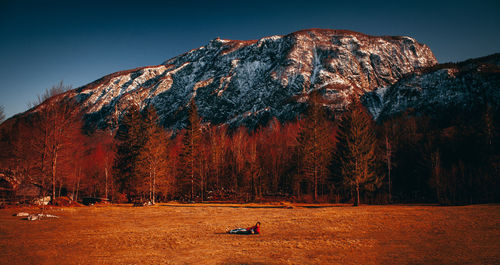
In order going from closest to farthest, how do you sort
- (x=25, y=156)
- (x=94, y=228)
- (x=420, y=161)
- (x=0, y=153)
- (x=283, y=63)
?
(x=94, y=228) → (x=25, y=156) → (x=0, y=153) → (x=420, y=161) → (x=283, y=63)

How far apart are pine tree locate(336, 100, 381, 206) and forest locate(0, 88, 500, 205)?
0.45ft

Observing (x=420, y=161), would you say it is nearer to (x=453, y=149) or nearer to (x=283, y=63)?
(x=453, y=149)

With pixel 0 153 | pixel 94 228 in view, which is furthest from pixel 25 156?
pixel 94 228

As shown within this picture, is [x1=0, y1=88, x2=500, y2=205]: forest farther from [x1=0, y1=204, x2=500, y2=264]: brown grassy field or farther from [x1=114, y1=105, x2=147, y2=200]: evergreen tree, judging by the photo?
[x1=0, y1=204, x2=500, y2=264]: brown grassy field

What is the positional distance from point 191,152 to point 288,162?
847 inches

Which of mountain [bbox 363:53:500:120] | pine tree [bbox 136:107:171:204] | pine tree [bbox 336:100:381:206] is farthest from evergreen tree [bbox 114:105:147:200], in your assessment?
mountain [bbox 363:53:500:120]

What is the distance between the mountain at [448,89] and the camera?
92875 mm

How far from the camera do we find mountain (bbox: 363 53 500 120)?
92.9 metres

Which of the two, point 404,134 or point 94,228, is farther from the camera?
point 404,134

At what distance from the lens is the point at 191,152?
48.5 meters

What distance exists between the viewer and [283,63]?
19238 centimetres

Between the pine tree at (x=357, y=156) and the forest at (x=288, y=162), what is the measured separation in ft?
0.45

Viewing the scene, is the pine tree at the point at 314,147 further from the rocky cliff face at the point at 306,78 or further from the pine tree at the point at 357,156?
the rocky cliff face at the point at 306,78

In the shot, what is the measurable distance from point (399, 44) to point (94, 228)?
226 meters
